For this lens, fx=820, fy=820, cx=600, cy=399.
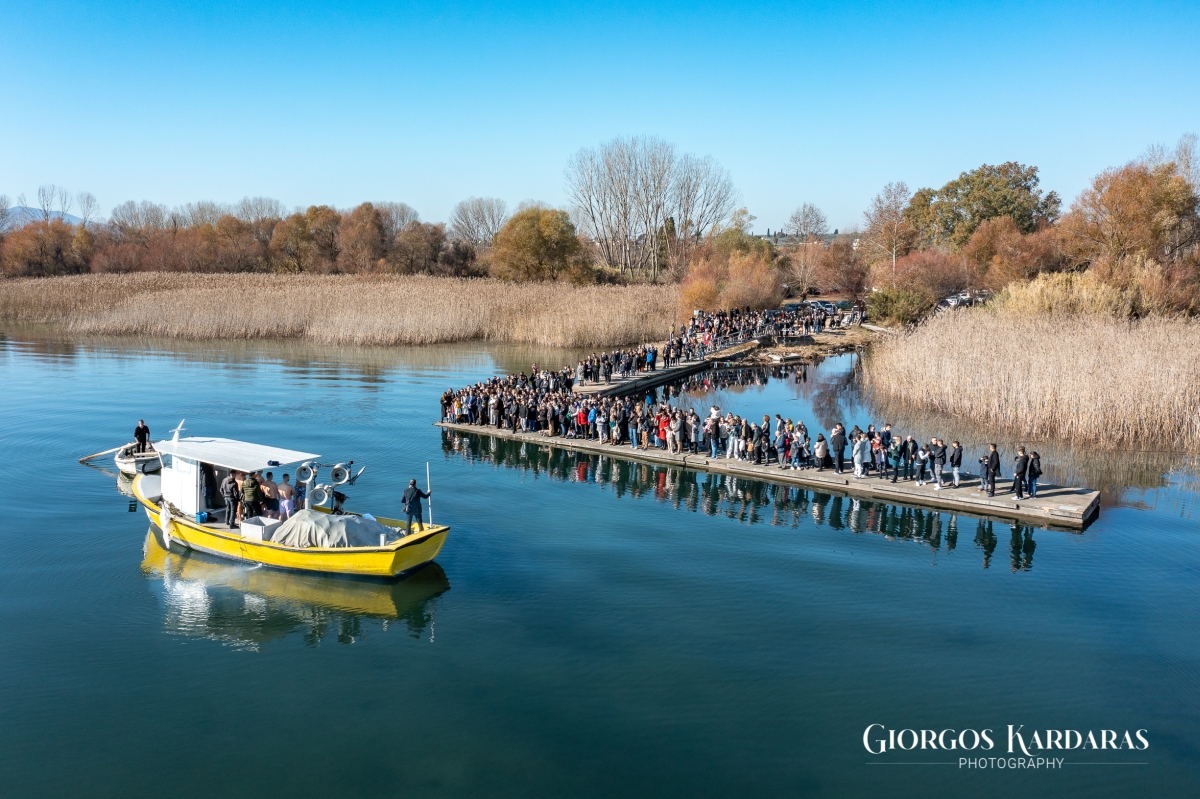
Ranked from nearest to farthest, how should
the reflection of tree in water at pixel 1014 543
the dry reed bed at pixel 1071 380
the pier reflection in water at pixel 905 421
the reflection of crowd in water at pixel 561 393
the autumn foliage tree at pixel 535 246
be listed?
the reflection of tree in water at pixel 1014 543 → the pier reflection in water at pixel 905 421 → the dry reed bed at pixel 1071 380 → the reflection of crowd in water at pixel 561 393 → the autumn foliage tree at pixel 535 246

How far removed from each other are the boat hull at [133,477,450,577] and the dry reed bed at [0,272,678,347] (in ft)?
120

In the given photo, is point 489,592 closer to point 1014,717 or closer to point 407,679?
point 407,679

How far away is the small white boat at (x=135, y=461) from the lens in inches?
938

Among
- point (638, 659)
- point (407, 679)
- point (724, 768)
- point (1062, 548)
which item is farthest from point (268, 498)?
point (1062, 548)

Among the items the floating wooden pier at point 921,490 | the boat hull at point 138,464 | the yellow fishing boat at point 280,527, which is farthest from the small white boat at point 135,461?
the floating wooden pier at point 921,490

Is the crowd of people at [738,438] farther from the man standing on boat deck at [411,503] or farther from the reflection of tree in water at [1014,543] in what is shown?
the man standing on boat deck at [411,503]

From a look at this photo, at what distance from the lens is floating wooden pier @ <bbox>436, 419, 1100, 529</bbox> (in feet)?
67.0

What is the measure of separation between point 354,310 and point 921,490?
4371 cm

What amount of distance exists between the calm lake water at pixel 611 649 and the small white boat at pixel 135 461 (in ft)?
2.72

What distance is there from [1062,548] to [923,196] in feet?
249

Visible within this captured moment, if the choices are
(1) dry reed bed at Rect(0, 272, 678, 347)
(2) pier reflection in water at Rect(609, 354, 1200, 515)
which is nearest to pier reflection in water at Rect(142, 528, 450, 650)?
(2) pier reflection in water at Rect(609, 354, 1200, 515)

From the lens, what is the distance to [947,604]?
52.4 feet

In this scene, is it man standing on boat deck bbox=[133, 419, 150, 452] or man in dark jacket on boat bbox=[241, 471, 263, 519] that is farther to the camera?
man standing on boat deck bbox=[133, 419, 150, 452]

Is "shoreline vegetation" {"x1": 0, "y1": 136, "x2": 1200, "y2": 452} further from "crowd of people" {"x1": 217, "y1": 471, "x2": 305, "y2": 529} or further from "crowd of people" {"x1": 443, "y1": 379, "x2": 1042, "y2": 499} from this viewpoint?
"crowd of people" {"x1": 217, "y1": 471, "x2": 305, "y2": 529}
